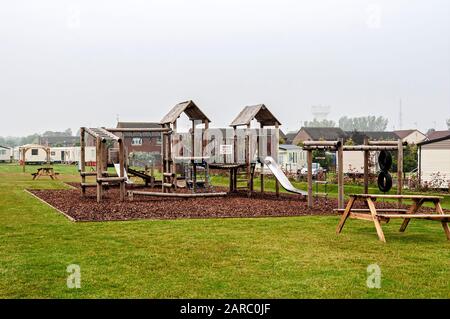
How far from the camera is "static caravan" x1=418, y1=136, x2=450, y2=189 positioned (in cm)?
3177

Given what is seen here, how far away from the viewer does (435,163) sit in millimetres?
Result: 32938

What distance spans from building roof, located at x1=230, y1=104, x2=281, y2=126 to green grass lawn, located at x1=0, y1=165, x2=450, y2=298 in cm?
1189

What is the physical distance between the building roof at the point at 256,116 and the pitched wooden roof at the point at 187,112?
4.90ft

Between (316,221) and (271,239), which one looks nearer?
(271,239)

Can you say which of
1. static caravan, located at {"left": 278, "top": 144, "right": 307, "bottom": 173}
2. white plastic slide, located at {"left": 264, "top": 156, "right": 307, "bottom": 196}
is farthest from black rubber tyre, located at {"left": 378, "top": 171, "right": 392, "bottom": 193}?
static caravan, located at {"left": 278, "top": 144, "right": 307, "bottom": 173}

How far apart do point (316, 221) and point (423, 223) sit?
8.49 ft

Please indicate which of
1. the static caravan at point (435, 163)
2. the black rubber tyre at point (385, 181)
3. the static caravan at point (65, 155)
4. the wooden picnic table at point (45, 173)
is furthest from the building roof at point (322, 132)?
the black rubber tyre at point (385, 181)

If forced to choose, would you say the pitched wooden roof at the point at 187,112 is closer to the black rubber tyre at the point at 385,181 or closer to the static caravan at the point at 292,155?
the black rubber tyre at the point at 385,181

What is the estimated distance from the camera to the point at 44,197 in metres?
23.0

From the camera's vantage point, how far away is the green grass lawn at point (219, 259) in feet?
24.5

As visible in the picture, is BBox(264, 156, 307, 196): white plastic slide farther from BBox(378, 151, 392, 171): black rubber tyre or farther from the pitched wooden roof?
BBox(378, 151, 392, 171): black rubber tyre

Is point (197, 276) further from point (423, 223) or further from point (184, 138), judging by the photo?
point (184, 138)

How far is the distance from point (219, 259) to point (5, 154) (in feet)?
303
